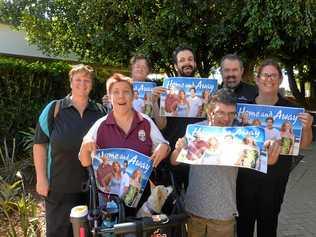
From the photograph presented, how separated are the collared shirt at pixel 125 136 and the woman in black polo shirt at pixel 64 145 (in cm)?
44

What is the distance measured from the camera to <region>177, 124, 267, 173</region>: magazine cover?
3021 mm

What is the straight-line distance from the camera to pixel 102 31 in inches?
439

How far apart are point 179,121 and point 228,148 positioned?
3.00ft

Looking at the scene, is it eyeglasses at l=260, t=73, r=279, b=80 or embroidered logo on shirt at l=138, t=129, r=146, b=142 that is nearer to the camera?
embroidered logo on shirt at l=138, t=129, r=146, b=142

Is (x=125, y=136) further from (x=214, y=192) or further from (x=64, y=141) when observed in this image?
(x=214, y=192)

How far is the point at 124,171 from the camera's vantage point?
3152mm

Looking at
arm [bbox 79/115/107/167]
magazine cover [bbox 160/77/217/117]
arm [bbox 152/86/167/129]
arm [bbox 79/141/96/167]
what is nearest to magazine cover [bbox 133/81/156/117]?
arm [bbox 152/86/167/129]

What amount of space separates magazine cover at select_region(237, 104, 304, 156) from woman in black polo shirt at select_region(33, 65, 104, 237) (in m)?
1.22

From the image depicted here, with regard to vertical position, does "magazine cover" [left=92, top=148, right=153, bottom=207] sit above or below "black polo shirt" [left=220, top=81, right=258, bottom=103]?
below

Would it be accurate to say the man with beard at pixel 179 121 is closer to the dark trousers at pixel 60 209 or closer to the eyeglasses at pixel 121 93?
the eyeglasses at pixel 121 93

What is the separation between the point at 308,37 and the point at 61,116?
7.56 meters

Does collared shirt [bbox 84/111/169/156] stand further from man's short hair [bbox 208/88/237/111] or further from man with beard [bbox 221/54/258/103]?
man with beard [bbox 221/54/258/103]

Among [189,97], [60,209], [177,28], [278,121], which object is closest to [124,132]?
[189,97]

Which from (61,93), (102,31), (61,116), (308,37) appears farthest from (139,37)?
(61,116)
